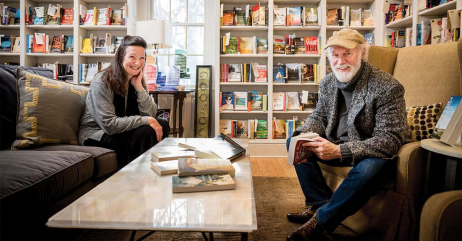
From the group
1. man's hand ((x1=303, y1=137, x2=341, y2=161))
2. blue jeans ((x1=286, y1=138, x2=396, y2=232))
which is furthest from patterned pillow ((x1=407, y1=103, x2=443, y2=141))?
man's hand ((x1=303, y1=137, x2=341, y2=161))

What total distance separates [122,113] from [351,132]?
1561mm

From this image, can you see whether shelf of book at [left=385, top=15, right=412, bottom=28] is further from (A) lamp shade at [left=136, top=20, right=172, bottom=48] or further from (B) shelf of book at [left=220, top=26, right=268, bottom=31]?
(A) lamp shade at [left=136, top=20, right=172, bottom=48]

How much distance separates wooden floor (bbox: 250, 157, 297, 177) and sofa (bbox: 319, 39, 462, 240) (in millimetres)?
1198

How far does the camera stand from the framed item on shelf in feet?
13.4

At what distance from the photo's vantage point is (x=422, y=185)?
4.62ft

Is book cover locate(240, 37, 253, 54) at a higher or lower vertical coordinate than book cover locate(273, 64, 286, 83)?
higher

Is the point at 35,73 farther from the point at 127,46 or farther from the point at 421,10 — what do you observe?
the point at 421,10

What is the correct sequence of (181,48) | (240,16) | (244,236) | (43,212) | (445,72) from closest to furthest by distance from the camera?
(244,236) < (43,212) < (445,72) < (240,16) < (181,48)

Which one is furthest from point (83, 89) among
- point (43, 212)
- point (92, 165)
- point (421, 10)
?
point (421, 10)

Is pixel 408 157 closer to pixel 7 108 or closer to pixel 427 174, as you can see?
pixel 427 174

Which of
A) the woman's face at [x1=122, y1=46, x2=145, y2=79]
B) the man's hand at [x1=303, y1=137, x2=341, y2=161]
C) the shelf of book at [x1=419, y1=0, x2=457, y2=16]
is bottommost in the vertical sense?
the man's hand at [x1=303, y1=137, x2=341, y2=161]

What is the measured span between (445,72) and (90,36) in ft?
12.6

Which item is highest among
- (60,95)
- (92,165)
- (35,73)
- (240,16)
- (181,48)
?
(240,16)

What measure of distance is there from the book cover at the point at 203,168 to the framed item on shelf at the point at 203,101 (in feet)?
8.98
